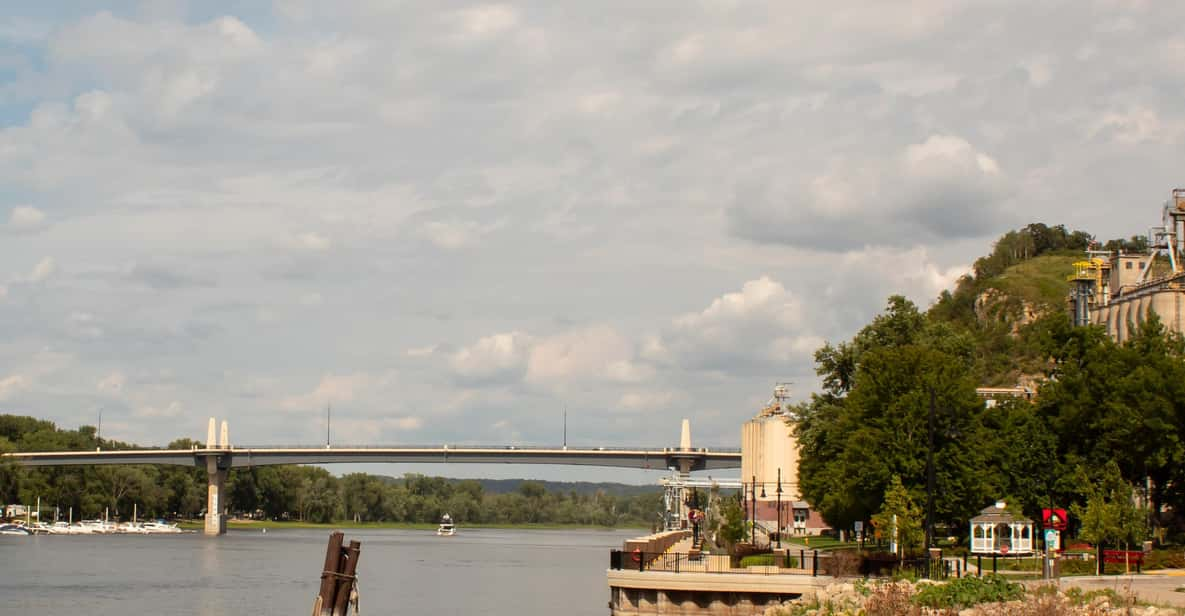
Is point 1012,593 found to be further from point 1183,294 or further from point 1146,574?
point 1183,294

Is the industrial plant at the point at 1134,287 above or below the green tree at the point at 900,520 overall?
above

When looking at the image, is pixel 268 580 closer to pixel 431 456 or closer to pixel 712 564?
pixel 712 564

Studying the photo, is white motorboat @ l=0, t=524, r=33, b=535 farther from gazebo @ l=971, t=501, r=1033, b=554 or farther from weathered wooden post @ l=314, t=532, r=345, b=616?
weathered wooden post @ l=314, t=532, r=345, b=616

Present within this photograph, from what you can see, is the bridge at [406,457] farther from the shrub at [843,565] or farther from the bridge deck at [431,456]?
the shrub at [843,565]

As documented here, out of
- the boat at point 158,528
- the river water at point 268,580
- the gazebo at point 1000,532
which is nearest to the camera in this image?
the gazebo at point 1000,532

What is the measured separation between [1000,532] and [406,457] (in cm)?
13754

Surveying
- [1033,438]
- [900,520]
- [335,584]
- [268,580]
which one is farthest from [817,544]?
[335,584]

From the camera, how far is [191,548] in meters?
142

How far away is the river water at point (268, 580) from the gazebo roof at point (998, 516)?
57.0 ft

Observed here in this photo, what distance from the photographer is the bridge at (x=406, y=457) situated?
191 m

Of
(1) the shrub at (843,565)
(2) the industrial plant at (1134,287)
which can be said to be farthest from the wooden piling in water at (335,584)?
(2) the industrial plant at (1134,287)

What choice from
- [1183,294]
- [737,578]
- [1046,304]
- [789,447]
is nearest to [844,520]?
[737,578]

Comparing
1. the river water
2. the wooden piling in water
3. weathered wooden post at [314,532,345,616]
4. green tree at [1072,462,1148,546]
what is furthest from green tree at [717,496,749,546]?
weathered wooden post at [314,532,345,616]

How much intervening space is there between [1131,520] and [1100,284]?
197 feet
